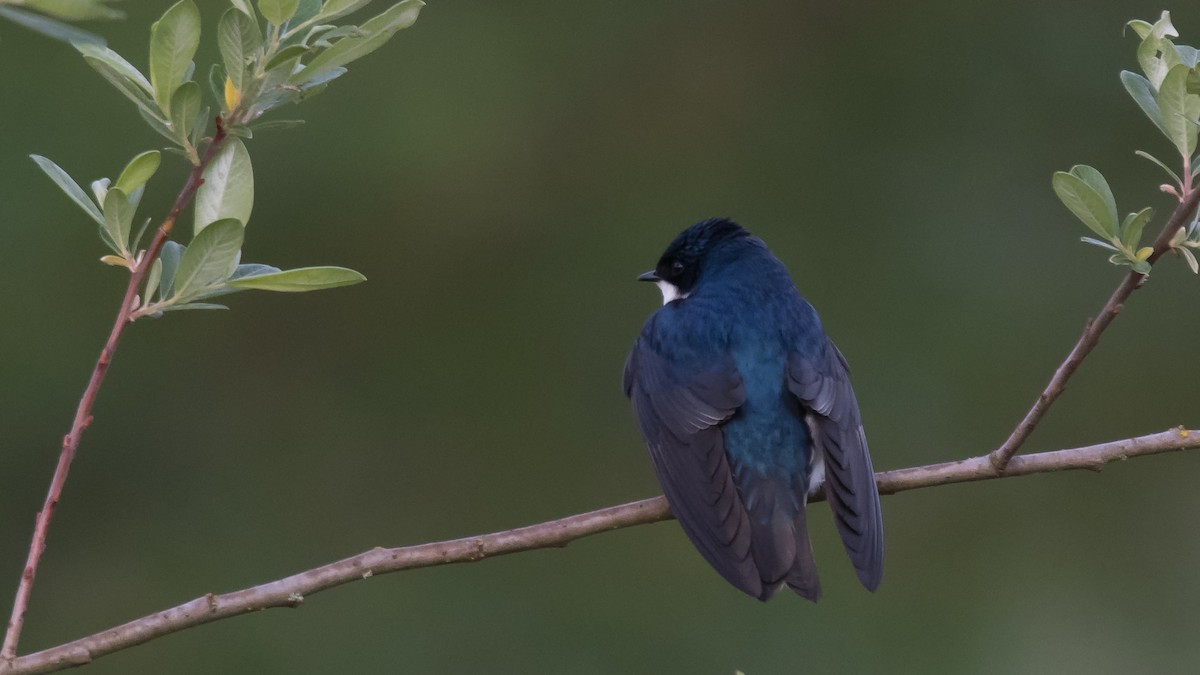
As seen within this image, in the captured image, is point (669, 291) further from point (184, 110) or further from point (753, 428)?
point (184, 110)

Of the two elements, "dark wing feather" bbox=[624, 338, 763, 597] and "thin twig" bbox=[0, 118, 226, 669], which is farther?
"dark wing feather" bbox=[624, 338, 763, 597]

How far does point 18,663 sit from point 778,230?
3.73m

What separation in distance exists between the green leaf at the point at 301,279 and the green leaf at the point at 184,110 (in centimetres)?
16

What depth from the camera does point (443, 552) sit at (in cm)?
189

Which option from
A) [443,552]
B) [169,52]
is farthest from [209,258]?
[443,552]

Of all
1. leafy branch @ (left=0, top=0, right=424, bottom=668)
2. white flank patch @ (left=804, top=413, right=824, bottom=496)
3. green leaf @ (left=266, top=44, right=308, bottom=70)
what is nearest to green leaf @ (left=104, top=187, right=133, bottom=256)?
leafy branch @ (left=0, top=0, right=424, bottom=668)

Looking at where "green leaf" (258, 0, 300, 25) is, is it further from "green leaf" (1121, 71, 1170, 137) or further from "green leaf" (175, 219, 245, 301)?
"green leaf" (1121, 71, 1170, 137)

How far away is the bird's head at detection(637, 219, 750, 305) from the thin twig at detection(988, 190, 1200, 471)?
1.31 meters

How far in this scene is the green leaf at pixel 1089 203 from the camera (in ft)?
5.66

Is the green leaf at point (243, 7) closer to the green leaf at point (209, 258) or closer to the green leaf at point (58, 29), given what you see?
the green leaf at point (209, 258)

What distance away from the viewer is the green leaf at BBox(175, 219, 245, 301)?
1.37 m

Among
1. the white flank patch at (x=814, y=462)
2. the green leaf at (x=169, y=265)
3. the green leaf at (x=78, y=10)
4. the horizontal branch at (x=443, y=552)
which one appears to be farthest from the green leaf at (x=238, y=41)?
the white flank patch at (x=814, y=462)

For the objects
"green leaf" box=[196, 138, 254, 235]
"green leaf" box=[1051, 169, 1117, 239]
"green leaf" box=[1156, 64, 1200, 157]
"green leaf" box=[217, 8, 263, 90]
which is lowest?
"green leaf" box=[1051, 169, 1117, 239]

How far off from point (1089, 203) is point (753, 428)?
1008 millimetres
